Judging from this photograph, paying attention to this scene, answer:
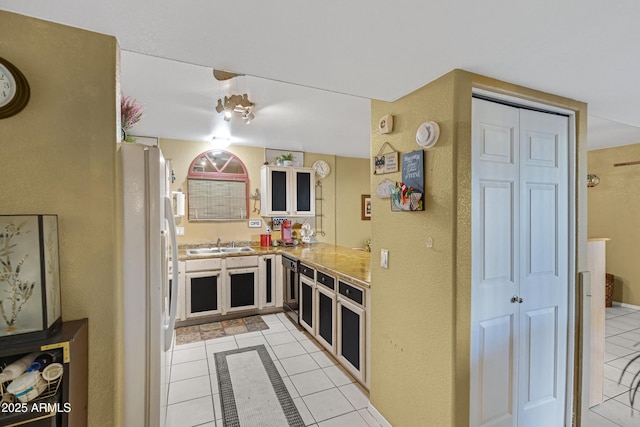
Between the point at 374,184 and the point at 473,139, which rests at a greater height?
the point at 473,139

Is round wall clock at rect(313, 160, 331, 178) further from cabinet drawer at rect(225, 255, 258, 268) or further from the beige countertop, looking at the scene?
cabinet drawer at rect(225, 255, 258, 268)

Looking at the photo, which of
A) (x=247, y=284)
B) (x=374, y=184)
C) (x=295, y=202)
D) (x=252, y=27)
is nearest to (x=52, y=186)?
(x=252, y=27)

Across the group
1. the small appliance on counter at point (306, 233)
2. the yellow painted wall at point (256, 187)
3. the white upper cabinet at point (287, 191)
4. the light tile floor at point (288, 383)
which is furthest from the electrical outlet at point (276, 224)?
the light tile floor at point (288, 383)

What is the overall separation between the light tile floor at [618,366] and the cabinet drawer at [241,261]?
3.53 metres

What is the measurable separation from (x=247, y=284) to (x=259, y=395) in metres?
1.78

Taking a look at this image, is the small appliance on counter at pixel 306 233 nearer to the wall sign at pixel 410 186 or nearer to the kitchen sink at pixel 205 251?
the kitchen sink at pixel 205 251

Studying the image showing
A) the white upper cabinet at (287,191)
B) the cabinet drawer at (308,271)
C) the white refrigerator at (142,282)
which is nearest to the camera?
the white refrigerator at (142,282)

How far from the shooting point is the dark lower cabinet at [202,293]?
3.61 metres

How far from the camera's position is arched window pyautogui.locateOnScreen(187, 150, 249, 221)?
420cm

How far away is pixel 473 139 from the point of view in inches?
62.2

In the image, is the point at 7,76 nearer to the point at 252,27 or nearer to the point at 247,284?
the point at 252,27

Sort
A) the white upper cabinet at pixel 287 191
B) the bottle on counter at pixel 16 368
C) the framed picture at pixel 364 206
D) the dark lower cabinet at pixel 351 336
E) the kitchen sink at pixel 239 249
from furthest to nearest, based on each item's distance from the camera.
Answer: the framed picture at pixel 364 206, the white upper cabinet at pixel 287 191, the kitchen sink at pixel 239 249, the dark lower cabinet at pixel 351 336, the bottle on counter at pixel 16 368

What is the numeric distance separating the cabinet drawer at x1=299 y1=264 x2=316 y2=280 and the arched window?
62.5 inches

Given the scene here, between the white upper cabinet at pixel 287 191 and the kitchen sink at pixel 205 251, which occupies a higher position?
the white upper cabinet at pixel 287 191
